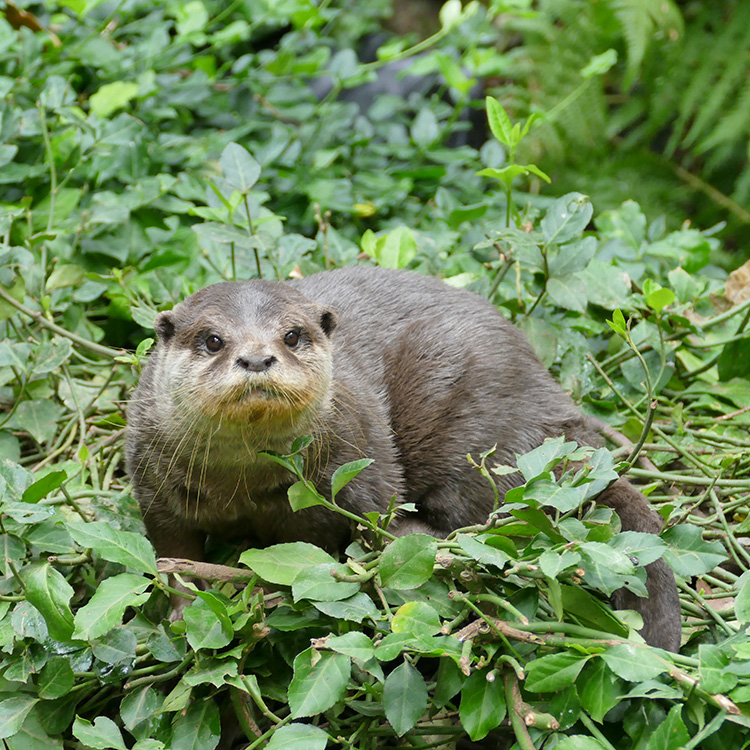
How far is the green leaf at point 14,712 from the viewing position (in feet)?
5.13

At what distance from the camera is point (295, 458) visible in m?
1.82

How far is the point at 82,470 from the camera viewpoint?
2225 millimetres

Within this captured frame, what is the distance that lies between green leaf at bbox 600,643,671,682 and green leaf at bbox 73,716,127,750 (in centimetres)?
79

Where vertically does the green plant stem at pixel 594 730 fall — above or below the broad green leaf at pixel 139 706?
above

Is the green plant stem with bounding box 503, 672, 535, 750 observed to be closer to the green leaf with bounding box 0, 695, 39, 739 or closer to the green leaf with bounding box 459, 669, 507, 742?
the green leaf with bounding box 459, 669, 507, 742

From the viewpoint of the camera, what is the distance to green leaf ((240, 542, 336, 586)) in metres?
1.57

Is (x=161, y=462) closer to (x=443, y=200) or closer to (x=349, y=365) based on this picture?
(x=349, y=365)

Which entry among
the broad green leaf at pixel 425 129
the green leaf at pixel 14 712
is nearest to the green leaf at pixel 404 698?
→ the green leaf at pixel 14 712

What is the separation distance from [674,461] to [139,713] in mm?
1534

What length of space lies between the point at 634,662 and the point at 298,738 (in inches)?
21.2

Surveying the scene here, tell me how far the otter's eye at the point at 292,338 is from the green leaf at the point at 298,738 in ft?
2.66

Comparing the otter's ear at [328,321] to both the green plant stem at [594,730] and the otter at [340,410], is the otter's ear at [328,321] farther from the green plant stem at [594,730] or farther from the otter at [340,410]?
the green plant stem at [594,730]

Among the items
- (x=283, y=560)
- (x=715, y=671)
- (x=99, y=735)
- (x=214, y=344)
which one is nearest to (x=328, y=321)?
(x=214, y=344)

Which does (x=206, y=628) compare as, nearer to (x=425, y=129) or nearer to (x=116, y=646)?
(x=116, y=646)
